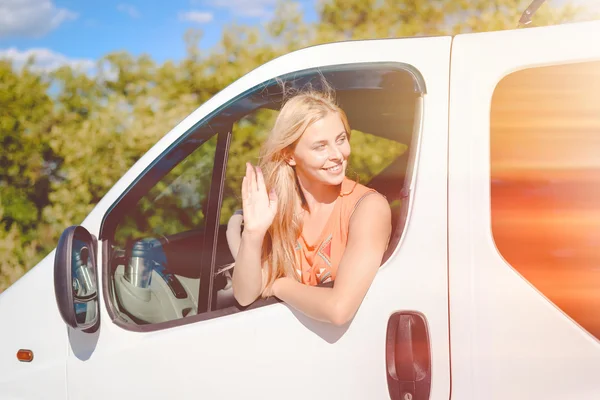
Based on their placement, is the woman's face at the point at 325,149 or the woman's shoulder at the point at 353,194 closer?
the woman's shoulder at the point at 353,194

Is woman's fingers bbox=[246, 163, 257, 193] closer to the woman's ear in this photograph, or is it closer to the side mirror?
the woman's ear

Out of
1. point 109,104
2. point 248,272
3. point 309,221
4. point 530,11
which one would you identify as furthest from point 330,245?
point 109,104

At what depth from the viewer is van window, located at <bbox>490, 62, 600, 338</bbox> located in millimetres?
1695

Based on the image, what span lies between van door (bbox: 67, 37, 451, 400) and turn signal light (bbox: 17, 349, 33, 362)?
164 mm

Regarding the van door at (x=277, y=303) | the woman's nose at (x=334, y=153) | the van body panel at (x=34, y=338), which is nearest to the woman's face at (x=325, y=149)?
the woman's nose at (x=334, y=153)

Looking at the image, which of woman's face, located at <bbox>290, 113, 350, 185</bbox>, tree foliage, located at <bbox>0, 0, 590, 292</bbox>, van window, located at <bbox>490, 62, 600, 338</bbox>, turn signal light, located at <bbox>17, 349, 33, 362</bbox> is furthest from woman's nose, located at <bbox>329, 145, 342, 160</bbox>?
tree foliage, located at <bbox>0, 0, 590, 292</bbox>

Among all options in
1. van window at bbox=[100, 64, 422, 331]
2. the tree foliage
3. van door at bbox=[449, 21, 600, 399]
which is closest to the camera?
van door at bbox=[449, 21, 600, 399]

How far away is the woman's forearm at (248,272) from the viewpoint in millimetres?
1988

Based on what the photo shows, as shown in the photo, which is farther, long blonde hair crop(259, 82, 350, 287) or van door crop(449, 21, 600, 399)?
long blonde hair crop(259, 82, 350, 287)

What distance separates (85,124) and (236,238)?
304 cm

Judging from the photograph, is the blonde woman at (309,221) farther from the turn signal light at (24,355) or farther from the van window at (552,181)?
the turn signal light at (24,355)

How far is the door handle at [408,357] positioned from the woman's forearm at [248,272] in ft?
1.42

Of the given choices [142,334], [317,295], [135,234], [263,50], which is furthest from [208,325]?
[263,50]

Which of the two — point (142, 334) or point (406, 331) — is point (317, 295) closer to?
point (406, 331)
